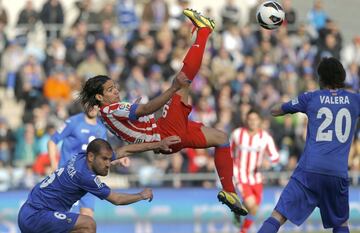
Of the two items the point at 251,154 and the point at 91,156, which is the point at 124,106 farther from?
the point at 251,154

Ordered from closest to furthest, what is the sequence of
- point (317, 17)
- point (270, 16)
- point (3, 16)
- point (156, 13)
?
1. point (270, 16)
2. point (3, 16)
3. point (156, 13)
4. point (317, 17)

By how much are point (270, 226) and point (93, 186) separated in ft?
6.77

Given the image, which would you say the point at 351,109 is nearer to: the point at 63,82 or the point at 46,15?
the point at 63,82

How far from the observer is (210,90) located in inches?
916

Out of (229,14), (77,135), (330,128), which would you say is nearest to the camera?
(330,128)

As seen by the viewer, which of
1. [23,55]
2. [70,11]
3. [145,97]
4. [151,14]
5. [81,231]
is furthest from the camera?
[70,11]

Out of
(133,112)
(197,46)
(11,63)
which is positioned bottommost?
(133,112)

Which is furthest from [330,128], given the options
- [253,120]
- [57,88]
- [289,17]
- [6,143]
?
Result: [289,17]

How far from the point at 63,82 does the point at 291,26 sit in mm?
6996

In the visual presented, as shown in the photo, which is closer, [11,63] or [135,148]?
[135,148]

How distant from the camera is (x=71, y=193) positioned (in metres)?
12.4

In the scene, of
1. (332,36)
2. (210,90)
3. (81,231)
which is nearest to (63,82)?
(210,90)

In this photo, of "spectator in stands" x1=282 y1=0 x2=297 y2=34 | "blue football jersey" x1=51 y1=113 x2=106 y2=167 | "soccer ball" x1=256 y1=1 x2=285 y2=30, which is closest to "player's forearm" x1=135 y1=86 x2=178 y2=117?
"soccer ball" x1=256 y1=1 x2=285 y2=30

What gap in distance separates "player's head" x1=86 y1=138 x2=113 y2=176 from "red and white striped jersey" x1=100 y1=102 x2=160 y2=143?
2.34ft
